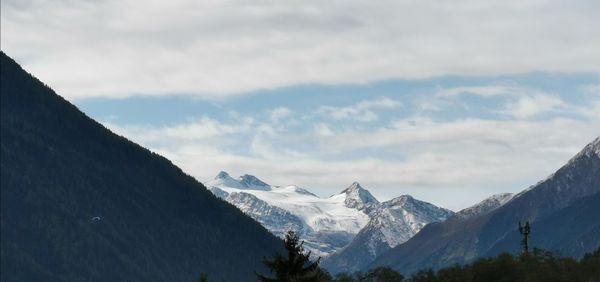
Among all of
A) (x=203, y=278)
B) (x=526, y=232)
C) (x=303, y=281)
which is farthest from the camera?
(x=526, y=232)

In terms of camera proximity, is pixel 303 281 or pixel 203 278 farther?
pixel 203 278

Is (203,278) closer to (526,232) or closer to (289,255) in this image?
(289,255)

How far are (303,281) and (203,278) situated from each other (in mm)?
22040

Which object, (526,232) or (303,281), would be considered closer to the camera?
(303,281)

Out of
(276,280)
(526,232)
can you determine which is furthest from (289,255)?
(526,232)

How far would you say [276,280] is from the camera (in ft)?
276

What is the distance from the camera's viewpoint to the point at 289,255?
3319 inches

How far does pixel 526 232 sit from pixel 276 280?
112227 mm

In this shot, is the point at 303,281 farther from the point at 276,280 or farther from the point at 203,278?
the point at 203,278

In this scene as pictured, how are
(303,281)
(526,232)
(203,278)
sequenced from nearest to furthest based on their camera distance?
(303,281) → (203,278) → (526,232)

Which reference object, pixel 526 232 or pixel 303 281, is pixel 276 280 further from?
pixel 526 232

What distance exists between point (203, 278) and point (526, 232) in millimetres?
95864

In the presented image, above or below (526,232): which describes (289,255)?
below

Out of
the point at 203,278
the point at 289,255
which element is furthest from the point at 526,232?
the point at 289,255
